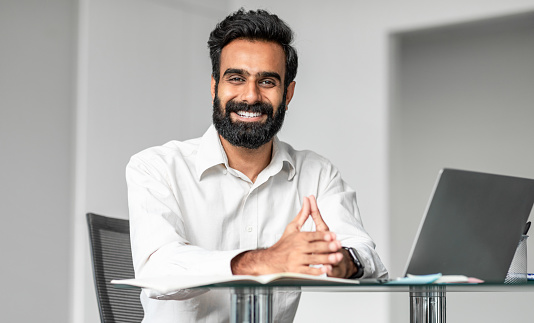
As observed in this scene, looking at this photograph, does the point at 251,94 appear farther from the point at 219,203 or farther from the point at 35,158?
the point at 35,158

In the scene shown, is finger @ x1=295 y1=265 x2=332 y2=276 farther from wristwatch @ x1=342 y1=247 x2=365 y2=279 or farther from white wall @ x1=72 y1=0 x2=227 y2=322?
white wall @ x1=72 y1=0 x2=227 y2=322

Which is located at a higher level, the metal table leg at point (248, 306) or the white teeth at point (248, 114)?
the white teeth at point (248, 114)

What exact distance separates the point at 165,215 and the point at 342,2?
3731 mm

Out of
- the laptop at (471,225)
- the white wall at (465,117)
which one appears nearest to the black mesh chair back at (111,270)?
the laptop at (471,225)

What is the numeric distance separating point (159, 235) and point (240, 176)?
1.79 ft

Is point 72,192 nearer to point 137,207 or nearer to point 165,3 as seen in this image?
point 165,3

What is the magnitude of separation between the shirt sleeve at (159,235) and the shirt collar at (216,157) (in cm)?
14

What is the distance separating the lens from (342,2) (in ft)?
17.2

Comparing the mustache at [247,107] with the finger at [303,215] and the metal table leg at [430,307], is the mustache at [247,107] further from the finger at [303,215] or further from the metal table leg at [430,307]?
the metal table leg at [430,307]

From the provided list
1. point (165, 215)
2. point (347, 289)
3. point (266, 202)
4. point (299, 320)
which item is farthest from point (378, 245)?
point (347, 289)

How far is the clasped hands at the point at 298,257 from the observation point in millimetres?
1368

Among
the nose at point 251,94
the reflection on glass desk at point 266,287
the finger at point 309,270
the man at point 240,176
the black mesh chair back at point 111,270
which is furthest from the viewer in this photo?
the black mesh chair back at point 111,270

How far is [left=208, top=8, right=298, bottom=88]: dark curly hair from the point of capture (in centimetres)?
221

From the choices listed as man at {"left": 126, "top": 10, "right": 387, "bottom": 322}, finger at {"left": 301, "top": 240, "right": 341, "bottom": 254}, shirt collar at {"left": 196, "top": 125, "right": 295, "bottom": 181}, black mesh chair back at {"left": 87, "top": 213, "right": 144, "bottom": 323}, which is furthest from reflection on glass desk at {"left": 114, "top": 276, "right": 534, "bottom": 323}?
black mesh chair back at {"left": 87, "top": 213, "right": 144, "bottom": 323}
